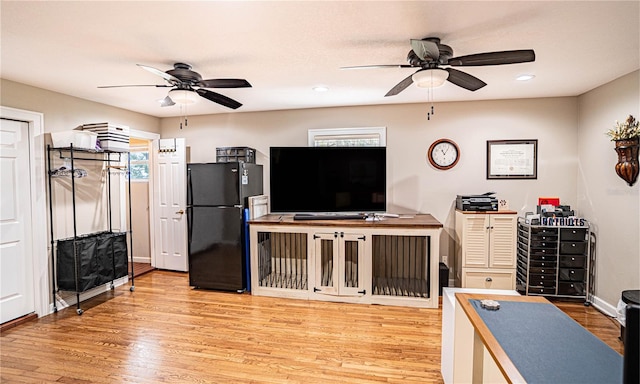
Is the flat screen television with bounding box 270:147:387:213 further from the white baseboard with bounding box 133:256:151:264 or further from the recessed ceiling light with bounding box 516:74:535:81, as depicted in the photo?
the white baseboard with bounding box 133:256:151:264

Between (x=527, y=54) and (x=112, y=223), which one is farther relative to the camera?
(x=112, y=223)

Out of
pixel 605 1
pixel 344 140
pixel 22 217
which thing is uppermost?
pixel 605 1

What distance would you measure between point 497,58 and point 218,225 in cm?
343

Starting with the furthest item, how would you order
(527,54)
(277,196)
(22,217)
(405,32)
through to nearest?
(277,196) → (22,217) → (405,32) → (527,54)

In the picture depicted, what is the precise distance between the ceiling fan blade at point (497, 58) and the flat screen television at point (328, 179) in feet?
6.04

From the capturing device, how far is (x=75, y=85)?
3.35 metres

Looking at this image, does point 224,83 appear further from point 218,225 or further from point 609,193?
point 609,193

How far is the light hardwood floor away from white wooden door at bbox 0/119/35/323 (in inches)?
11.5

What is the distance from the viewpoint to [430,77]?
230cm

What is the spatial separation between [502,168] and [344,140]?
84.1 inches

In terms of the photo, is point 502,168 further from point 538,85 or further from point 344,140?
point 344,140

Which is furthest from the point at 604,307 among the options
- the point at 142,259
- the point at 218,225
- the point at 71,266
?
the point at 142,259

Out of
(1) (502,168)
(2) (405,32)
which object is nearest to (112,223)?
(2) (405,32)

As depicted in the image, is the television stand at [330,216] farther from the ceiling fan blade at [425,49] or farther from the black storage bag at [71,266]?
the black storage bag at [71,266]
